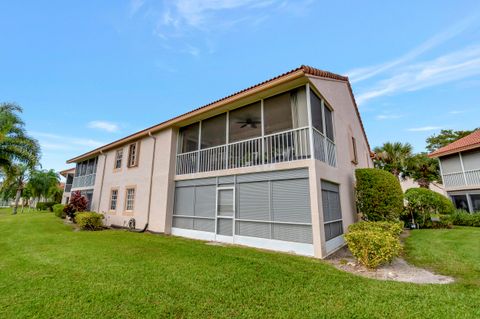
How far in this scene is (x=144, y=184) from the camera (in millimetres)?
12477

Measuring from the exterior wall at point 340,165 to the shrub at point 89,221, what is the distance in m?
13.0

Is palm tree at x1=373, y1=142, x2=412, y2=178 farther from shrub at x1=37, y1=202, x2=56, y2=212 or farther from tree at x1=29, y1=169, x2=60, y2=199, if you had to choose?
tree at x1=29, y1=169, x2=60, y2=199

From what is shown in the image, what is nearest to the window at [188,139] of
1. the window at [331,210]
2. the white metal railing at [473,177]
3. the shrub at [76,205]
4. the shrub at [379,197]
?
the window at [331,210]

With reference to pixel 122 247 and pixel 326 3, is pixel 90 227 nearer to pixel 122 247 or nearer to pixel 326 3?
pixel 122 247

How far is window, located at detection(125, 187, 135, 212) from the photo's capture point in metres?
13.4

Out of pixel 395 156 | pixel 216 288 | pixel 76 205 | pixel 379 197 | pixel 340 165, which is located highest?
pixel 395 156

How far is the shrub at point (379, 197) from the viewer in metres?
8.95

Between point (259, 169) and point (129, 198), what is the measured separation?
9.95 metres

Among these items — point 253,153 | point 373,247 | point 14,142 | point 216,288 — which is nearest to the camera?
point 216,288

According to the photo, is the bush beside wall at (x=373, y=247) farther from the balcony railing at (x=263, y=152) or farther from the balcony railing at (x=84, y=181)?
the balcony railing at (x=84, y=181)

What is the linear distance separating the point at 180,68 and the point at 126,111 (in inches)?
332

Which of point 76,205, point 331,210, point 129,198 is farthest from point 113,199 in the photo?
point 331,210

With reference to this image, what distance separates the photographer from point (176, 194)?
11.1 meters

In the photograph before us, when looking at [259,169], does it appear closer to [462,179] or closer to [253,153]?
[253,153]
